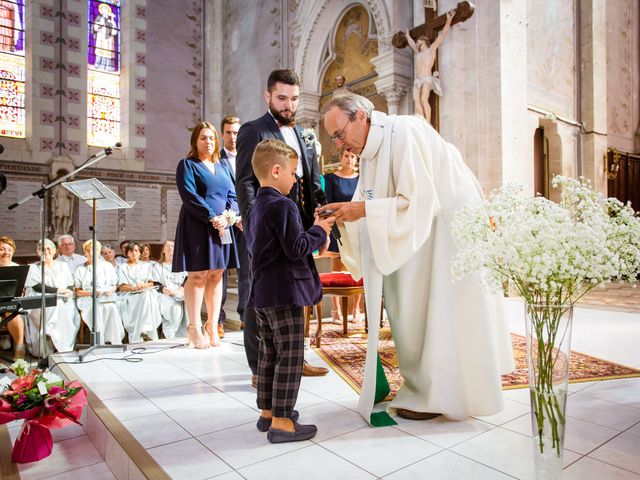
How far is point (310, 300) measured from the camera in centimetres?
217

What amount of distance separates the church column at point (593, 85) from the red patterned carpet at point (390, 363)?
7.26 m

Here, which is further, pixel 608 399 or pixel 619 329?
pixel 619 329

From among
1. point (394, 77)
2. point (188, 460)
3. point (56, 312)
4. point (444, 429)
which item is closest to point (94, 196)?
point (56, 312)

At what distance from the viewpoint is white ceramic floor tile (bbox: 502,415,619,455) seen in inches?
78.5

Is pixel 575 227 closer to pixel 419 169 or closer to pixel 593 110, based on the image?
pixel 419 169

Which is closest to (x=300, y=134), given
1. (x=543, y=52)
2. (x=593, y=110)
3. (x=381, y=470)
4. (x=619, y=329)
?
(x=381, y=470)

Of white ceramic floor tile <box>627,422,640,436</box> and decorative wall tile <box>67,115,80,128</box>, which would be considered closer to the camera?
white ceramic floor tile <box>627,422,640,436</box>

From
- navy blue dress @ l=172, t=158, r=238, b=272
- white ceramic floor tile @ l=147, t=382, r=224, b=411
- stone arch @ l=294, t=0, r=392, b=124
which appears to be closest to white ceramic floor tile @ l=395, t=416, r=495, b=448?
white ceramic floor tile @ l=147, t=382, r=224, b=411

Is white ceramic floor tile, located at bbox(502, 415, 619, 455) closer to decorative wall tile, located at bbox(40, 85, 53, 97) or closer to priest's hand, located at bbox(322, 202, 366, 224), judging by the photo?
priest's hand, located at bbox(322, 202, 366, 224)

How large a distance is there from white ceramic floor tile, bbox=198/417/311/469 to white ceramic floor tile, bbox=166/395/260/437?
0.08 m

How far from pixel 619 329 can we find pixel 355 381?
299 centimetres

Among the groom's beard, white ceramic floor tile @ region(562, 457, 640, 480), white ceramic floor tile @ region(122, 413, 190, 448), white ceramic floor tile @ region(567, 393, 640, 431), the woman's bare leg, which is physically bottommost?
white ceramic floor tile @ region(122, 413, 190, 448)

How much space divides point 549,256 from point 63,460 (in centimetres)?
237

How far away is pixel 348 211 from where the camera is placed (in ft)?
7.38
